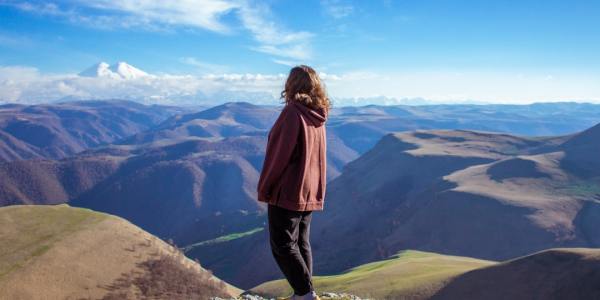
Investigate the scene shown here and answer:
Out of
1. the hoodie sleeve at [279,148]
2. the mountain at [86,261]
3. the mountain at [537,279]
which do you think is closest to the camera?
the hoodie sleeve at [279,148]

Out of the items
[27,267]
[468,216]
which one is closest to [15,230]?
[27,267]

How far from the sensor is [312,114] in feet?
31.7

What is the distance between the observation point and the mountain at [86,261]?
79062 millimetres

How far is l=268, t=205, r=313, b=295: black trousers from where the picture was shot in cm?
948

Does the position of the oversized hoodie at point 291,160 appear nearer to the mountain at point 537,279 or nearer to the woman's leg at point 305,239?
the woman's leg at point 305,239

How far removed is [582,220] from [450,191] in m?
35.4

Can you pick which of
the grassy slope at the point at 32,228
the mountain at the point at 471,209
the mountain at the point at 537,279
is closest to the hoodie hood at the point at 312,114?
the mountain at the point at 537,279

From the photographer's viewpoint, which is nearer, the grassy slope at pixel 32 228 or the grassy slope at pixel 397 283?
the grassy slope at pixel 397 283

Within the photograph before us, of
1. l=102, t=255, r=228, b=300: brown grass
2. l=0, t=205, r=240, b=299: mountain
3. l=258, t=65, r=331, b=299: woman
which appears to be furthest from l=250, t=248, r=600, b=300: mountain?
l=0, t=205, r=240, b=299: mountain

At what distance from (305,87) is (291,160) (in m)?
1.61

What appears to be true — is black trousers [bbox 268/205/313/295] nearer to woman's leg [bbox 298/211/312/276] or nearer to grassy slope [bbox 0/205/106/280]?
woman's leg [bbox 298/211/312/276]

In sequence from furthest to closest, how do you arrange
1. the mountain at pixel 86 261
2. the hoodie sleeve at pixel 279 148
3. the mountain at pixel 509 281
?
the mountain at pixel 86 261
the mountain at pixel 509 281
the hoodie sleeve at pixel 279 148

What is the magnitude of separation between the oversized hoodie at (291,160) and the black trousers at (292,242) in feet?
0.93

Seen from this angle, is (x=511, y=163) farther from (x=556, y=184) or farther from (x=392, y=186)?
(x=392, y=186)
